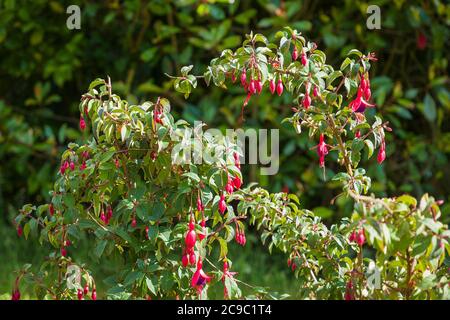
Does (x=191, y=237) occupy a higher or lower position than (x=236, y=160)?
lower

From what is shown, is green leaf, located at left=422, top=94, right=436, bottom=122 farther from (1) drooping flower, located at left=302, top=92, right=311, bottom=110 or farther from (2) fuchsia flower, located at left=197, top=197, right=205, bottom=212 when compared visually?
(2) fuchsia flower, located at left=197, top=197, right=205, bottom=212

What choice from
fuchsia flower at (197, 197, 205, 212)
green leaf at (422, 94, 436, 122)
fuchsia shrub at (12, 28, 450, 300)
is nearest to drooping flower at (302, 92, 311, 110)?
fuchsia shrub at (12, 28, 450, 300)

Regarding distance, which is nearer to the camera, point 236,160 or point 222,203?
point 222,203

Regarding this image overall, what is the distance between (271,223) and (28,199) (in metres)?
2.83

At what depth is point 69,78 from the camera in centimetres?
427

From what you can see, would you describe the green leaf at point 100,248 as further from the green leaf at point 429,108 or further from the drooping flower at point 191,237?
the green leaf at point 429,108

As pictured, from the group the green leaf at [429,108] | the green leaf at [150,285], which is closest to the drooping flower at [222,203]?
the green leaf at [150,285]

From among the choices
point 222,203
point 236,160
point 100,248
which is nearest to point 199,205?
point 222,203

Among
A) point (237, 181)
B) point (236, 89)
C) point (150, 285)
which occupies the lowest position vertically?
point (150, 285)

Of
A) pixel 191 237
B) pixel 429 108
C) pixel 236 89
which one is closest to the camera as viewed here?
pixel 191 237

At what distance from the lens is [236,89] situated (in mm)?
4027

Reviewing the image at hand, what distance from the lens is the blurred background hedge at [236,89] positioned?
3.92 meters

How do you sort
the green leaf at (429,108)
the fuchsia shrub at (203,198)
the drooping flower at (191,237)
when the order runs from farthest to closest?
the green leaf at (429,108)
the fuchsia shrub at (203,198)
the drooping flower at (191,237)

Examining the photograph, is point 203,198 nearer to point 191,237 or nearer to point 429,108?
point 191,237
